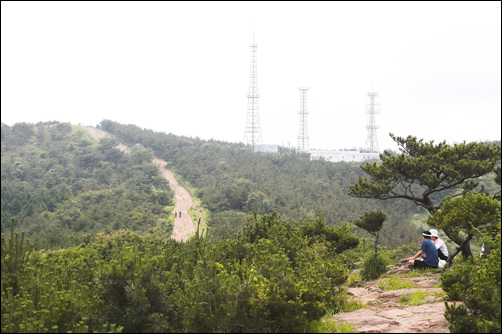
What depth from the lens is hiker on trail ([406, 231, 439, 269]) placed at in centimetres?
710

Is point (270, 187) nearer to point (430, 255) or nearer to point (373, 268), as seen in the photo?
point (373, 268)

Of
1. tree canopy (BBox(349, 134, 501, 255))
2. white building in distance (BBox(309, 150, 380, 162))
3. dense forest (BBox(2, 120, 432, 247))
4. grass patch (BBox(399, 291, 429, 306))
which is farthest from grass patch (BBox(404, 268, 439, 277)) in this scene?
white building in distance (BBox(309, 150, 380, 162))

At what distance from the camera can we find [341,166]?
111 ft

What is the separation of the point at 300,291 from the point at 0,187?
118 feet

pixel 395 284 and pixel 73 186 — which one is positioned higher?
pixel 73 186

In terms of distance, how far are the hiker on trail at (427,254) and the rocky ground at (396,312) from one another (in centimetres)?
61

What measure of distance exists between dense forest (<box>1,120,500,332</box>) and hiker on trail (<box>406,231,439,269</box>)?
0.87 metres

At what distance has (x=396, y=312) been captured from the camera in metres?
4.69

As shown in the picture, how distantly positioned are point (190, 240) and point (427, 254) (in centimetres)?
498

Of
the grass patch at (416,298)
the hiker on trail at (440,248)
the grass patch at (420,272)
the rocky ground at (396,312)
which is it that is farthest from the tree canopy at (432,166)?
the grass patch at (416,298)

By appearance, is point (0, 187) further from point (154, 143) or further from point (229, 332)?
point (229, 332)

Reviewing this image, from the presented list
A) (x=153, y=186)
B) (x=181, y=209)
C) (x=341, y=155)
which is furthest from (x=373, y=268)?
(x=341, y=155)

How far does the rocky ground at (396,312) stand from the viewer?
3996 millimetres

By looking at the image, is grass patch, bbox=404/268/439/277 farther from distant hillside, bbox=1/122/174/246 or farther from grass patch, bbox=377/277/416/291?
distant hillside, bbox=1/122/174/246
